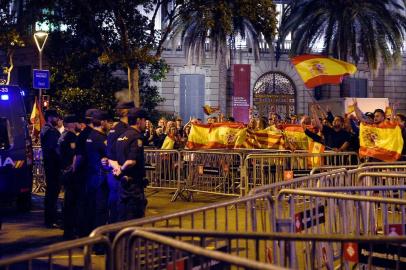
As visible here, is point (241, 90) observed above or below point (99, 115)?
above

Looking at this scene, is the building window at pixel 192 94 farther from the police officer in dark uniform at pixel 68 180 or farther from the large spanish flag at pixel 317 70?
the police officer in dark uniform at pixel 68 180

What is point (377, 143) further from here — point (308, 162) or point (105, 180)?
point (105, 180)

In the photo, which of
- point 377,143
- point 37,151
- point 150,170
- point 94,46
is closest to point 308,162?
point 377,143

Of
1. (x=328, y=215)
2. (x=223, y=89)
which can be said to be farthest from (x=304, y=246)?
(x=223, y=89)

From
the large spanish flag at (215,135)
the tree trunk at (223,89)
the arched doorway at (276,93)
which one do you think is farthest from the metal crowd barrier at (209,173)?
the arched doorway at (276,93)

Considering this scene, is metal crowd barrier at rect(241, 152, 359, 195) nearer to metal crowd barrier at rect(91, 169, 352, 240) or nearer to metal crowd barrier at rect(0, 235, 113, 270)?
metal crowd barrier at rect(91, 169, 352, 240)

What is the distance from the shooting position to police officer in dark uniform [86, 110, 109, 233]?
8523mm

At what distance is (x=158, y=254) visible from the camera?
387 centimetres

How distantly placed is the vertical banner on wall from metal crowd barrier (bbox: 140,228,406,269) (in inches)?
1101

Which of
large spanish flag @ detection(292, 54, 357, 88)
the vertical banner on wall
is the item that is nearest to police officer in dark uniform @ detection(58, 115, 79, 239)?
large spanish flag @ detection(292, 54, 357, 88)

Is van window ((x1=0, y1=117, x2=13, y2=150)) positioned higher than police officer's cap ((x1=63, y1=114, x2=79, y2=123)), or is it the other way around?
police officer's cap ((x1=63, y1=114, x2=79, y2=123))

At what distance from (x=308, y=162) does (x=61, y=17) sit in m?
13.9

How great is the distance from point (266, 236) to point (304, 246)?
83.2 inches

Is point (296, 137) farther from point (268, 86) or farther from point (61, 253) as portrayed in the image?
point (268, 86)
